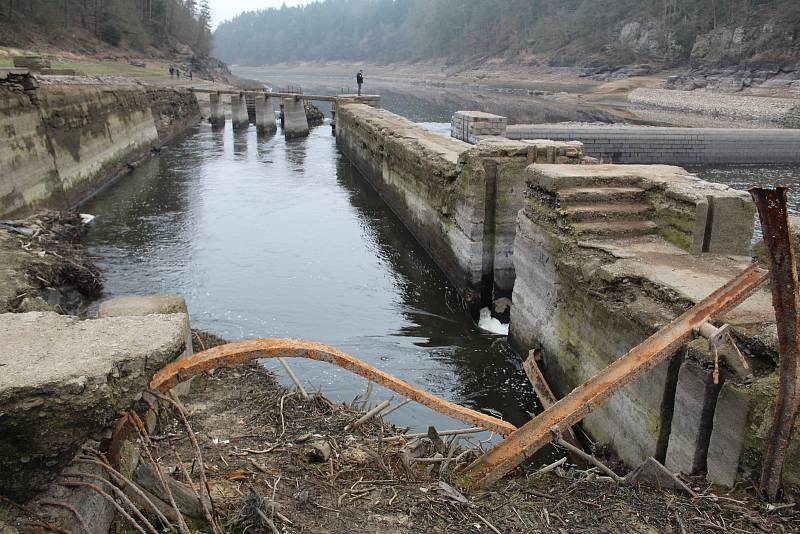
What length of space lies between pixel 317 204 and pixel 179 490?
15.8m

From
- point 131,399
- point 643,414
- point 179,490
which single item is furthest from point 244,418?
point 643,414

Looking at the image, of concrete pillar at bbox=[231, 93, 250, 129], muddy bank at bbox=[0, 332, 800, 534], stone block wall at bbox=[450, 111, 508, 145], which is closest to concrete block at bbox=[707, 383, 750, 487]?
muddy bank at bbox=[0, 332, 800, 534]

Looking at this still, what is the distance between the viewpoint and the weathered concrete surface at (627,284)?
4996mm

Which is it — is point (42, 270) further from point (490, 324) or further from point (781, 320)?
point (781, 320)

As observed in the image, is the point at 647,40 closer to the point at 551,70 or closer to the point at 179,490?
the point at 551,70

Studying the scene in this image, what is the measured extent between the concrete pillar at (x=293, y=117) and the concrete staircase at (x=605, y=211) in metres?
27.4

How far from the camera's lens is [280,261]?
13609 millimetres

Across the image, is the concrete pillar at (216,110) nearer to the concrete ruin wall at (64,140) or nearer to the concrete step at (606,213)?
the concrete ruin wall at (64,140)

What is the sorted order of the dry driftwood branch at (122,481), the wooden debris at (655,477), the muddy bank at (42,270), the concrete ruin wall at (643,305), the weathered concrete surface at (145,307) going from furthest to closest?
the muddy bank at (42,270)
the weathered concrete surface at (145,307)
the concrete ruin wall at (643,305)
the wooden debris at (655,477)
the dry driftwood branch at (122,481)

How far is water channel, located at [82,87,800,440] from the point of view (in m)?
8.74

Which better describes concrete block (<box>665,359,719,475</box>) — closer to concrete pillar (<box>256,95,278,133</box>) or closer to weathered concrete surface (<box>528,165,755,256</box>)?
weathered concrete surface (<box>528,165,755,256</box>)

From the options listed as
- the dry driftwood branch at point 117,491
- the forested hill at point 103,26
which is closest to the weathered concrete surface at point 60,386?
the dry driftwood branch at point 117,491

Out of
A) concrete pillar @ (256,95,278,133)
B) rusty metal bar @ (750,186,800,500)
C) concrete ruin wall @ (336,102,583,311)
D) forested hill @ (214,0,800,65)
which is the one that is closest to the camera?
rusty metal bar @ (750,186,800,500)

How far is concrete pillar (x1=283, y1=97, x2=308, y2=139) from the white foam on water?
24.8 metres
